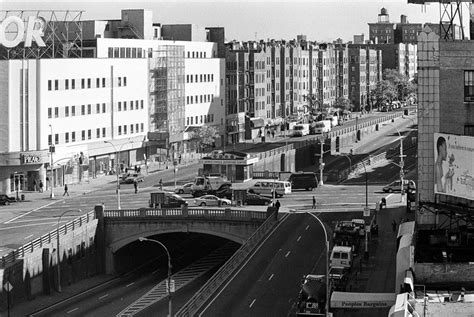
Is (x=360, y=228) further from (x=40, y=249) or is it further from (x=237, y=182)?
(x=237, y=182)

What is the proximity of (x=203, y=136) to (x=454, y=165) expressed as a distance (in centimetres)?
11351

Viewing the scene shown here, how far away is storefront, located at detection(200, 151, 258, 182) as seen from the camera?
154 metres

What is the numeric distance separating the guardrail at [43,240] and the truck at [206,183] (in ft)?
68.5

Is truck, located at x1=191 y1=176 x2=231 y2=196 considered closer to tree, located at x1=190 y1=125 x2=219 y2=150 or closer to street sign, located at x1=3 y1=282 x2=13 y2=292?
street sign, located at x1=3 y1=282 x2=13 y2=292

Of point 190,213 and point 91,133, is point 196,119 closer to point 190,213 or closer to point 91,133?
point 91,133

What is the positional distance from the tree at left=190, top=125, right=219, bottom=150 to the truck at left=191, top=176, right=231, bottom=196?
149 ft

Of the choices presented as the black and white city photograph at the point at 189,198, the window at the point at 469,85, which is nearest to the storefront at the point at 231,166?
the black and white city photograph at the point at 189,198

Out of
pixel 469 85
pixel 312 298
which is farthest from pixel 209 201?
pixel 312 298

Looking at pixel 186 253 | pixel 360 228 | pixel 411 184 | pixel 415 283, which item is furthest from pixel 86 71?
pixel 415 283

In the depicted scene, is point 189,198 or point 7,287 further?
point 189,198

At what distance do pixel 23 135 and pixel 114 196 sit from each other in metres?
15.0

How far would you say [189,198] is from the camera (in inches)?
5330

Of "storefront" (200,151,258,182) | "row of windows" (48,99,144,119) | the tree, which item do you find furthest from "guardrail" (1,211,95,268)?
the tree

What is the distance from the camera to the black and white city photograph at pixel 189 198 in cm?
7888
